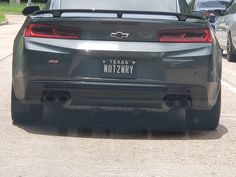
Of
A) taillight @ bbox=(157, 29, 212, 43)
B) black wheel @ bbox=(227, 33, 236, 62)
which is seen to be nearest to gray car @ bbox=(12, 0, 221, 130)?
taillight @ bbox=(157, 29, 212, 43)

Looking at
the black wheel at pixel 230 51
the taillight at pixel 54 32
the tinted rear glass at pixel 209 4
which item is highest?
the taillight at pixel 54 32

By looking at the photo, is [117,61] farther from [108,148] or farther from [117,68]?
[108,148]

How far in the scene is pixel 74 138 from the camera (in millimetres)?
7293

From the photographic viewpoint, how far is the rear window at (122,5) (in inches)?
312

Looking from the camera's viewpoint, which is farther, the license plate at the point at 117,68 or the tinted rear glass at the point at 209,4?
the tinted rear glass at the point at 209,4

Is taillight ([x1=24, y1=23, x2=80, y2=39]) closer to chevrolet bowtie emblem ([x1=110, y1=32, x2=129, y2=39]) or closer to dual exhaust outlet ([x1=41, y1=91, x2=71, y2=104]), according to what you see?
chevrolet bowtie emblem ([x1=110, y1=32, x2=129, y2=39])

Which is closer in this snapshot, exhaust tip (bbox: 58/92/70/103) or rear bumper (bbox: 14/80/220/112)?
rear bumper (bbox: 14/80/220/112)

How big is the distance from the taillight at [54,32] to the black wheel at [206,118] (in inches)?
63.5

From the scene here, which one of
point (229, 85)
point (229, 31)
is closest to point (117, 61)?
point (229, 85)

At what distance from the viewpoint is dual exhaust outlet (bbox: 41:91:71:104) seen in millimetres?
7151

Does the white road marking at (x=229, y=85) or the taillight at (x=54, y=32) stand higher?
the taillight at (x=54, y=32)

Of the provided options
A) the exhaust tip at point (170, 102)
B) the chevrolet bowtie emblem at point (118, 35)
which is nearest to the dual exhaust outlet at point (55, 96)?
the chevrolet bowtie emblem at point (118, 35)

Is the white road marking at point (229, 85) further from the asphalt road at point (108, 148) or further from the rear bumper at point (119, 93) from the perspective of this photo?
the rear bumper at point (119, 93)

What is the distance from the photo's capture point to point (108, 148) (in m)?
6.84
